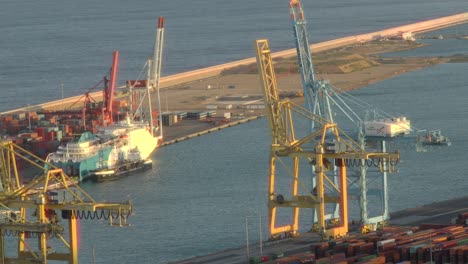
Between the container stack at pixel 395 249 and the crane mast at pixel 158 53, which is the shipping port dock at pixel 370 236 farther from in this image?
the crane mast at pixel 158 53

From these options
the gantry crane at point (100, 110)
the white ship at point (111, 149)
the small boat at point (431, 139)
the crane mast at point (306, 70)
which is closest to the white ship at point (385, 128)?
the small boat at point (431, 139)

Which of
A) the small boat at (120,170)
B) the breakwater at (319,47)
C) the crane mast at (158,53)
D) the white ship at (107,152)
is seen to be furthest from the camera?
the breakwater at (319,47)

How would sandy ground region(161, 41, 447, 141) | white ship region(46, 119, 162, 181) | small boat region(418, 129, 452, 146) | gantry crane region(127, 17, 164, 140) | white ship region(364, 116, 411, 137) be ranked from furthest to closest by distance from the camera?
1. sandy ground region(161, 41, 447, 141)
2. gantry crane region(127, 17, 164, 140)
3. white ship region(46, 119, 162, 181)
4. small boat region(418, 129, 452, 146)
5. white ship region(364, 116, 411, 137)

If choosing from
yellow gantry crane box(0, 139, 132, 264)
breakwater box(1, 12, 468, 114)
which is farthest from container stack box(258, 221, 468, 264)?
breakwater box(1, 12, 468, 114)

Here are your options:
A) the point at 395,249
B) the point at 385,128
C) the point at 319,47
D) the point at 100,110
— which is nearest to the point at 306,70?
the point at 385,128

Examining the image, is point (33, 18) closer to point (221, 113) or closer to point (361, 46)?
point (361, 46)

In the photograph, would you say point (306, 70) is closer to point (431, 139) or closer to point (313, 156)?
point (431, 139)

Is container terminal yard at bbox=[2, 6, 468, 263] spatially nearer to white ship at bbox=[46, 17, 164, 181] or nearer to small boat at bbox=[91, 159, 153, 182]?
white ship at bbox=[46, 17, 164, 181]

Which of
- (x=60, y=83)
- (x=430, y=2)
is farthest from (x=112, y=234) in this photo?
(x=430, y=2)
